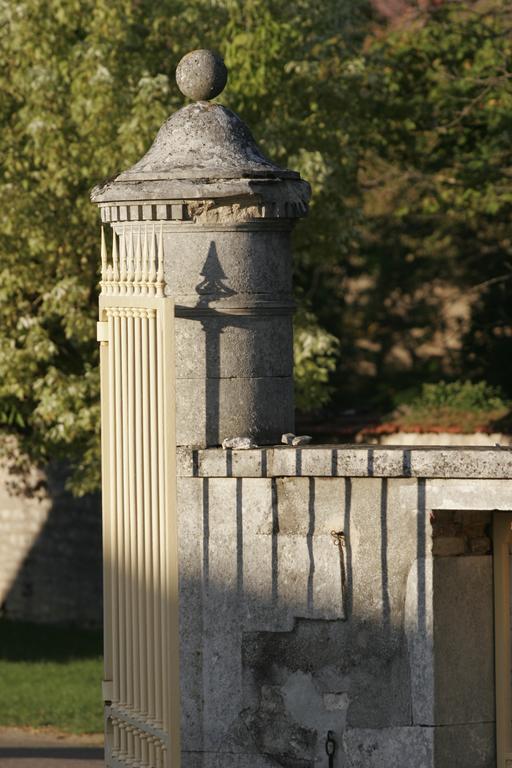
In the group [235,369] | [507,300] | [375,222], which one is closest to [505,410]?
[507,300]

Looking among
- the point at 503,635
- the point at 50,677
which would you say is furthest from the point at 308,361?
the point at 503,635

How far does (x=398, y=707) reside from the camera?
6.70 metres

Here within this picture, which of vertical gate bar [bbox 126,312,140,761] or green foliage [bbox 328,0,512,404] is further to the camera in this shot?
green foliage [bbox 328,0,512,404]

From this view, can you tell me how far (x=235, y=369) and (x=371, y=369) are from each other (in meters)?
16.6

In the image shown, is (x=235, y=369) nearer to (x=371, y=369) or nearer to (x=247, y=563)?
(x=247, y=563)

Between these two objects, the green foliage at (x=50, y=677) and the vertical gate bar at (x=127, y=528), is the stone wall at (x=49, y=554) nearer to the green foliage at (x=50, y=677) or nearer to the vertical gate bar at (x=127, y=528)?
the green foliage at (x=50, y=677)

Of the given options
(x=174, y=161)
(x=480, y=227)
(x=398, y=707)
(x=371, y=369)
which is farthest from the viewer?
(x=371, y=369)

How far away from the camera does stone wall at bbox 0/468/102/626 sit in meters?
19.3

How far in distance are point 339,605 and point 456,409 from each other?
12.1 metres

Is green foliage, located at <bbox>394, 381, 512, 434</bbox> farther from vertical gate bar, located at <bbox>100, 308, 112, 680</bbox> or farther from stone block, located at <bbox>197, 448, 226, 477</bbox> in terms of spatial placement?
stone block, located at <bbox>197, 448, 226, 477</bbox>

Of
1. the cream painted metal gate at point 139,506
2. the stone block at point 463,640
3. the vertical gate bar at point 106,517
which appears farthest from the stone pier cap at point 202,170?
the stone block at point 463,640

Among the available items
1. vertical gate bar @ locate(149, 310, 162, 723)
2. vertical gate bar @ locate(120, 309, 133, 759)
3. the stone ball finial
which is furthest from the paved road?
the stone ball finial

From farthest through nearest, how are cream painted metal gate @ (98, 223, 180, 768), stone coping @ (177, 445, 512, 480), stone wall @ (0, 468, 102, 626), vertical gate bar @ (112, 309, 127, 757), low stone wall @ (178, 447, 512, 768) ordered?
stone wall @ (0, 468, 102, 626) < vertical gate bar @ (112, 309, 127, 757) < cream painted metal gate @ (98, 223, 180, 768) < low stone wall @ (178, 447, 512, 768) < stone coping @ (177, 445, 512, 480)

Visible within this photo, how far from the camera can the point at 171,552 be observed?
689cm
